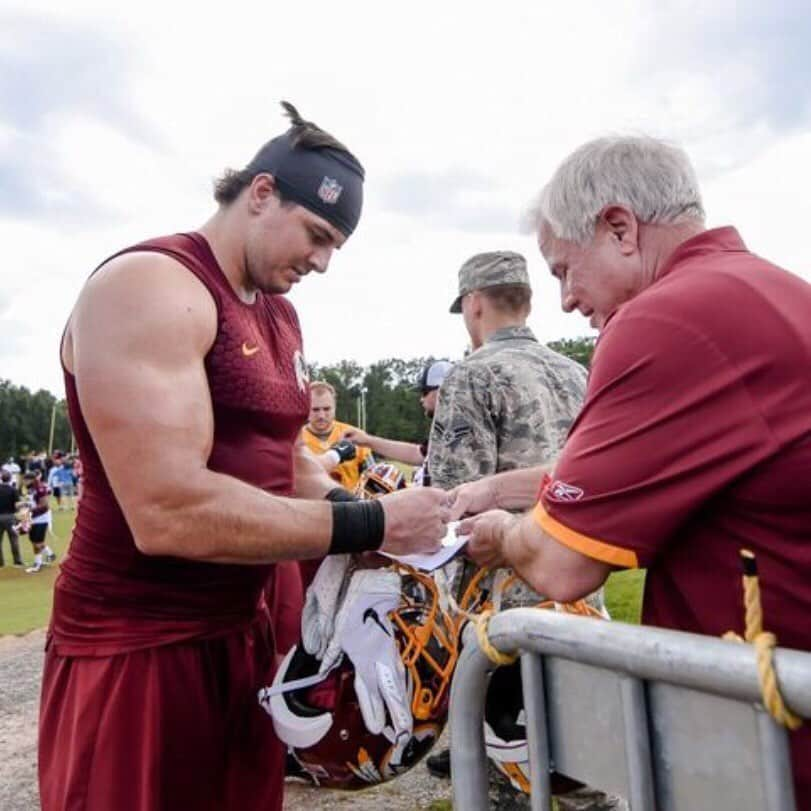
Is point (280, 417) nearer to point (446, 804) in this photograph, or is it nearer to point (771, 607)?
point (771, 607)

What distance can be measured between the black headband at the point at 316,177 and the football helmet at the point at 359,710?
4.19 ft

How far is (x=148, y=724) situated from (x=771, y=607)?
5.35 ft

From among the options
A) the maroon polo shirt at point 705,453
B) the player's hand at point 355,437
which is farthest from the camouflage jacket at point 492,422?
the player's hand at point 355,437

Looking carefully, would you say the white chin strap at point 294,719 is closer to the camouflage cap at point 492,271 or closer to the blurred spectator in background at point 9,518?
the camouflage cap at point 492,271

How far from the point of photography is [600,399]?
1.62m

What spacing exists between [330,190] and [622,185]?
111cm

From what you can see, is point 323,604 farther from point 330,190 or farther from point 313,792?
point 313,792

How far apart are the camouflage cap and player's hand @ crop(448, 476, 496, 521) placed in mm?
1225

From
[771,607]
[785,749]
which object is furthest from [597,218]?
[785,749]

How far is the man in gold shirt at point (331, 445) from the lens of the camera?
714 centimetres

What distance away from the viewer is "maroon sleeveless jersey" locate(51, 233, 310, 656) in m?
2.36

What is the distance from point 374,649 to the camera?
7.75 feet

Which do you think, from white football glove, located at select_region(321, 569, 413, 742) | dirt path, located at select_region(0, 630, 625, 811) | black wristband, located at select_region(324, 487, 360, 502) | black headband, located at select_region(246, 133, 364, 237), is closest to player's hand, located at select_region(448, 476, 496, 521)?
black wristband, located at select_region(324, 487, 360, 502)

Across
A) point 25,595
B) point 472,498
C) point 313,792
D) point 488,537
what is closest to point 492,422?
point 472,498
